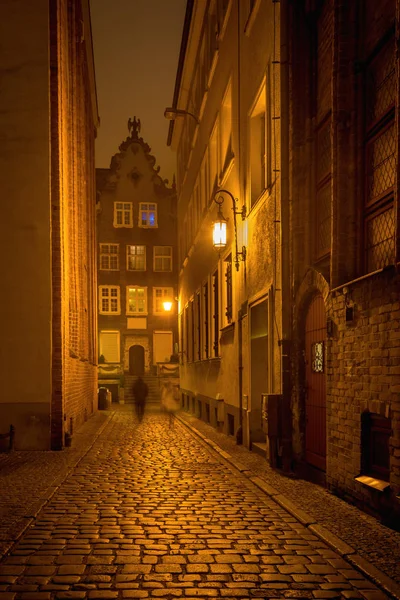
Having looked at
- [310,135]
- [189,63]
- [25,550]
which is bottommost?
[25,550]

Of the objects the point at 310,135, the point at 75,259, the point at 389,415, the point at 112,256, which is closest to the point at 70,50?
the point at 75,259

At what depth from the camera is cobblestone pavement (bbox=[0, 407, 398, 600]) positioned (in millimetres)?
4680

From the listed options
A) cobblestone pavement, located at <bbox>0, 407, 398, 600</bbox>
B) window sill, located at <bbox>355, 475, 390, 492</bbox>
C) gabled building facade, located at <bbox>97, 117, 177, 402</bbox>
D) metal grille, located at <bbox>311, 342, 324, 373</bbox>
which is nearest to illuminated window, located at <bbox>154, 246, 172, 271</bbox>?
gabled building facade, located at <bbox>97, 117, 177, 402</bbox>

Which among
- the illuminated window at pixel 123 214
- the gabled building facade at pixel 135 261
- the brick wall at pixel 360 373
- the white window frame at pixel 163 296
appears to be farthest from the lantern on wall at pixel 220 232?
the illuminated window at pixel 123 214

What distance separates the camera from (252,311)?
13.0 meters

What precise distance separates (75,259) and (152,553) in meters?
12.9

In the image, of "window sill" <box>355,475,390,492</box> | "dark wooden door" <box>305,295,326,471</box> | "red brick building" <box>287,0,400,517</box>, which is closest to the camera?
"window sill" <box>355,475,390,492</box>

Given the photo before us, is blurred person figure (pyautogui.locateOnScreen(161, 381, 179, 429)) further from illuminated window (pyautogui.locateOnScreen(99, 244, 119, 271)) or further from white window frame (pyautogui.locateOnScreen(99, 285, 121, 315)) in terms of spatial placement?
illuminated window (pyautogui.locateOnScreen(99, 244, 119, 271))

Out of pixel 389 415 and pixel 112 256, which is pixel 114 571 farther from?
pixel 112 256

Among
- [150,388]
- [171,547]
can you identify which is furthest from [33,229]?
[150,388]

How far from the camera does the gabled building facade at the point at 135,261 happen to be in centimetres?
4281

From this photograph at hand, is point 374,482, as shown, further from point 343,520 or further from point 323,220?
point 323,220

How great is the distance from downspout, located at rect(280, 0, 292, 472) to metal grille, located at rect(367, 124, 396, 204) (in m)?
2.50

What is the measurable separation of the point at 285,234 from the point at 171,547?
5761 mm
